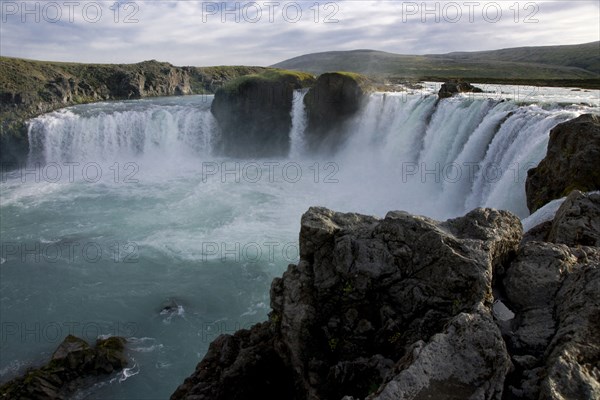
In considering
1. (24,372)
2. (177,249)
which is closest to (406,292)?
(24,372)

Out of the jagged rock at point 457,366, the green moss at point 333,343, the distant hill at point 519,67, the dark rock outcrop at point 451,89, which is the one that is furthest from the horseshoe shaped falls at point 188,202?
the distant hill at point 519,67

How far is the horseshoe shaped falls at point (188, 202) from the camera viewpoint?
1772cm

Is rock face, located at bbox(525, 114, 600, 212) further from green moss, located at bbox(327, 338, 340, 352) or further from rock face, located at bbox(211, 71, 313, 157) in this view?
rock face, located at bbox(211, 71, 313, 157)

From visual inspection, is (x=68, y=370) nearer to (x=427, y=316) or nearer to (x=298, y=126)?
(x=427, y=316)

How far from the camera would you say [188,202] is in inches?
1229

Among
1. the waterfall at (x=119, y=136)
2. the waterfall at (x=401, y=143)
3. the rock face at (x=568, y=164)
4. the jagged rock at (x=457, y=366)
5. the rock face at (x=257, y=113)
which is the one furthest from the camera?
the waterfall at (x=119, y=136)

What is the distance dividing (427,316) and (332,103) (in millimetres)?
34442

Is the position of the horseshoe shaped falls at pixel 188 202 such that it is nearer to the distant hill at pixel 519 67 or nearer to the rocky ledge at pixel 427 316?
the rocky ledge at pixel 427 316

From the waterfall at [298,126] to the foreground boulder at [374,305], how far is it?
3412cm

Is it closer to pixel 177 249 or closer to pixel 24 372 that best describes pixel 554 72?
pixel 177 249

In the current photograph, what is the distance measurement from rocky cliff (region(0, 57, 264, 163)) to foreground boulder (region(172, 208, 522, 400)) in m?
48.5

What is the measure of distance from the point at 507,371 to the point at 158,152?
148 ft

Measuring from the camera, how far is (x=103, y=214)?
2969 centimetres

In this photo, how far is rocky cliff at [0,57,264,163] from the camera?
48.7 metres
